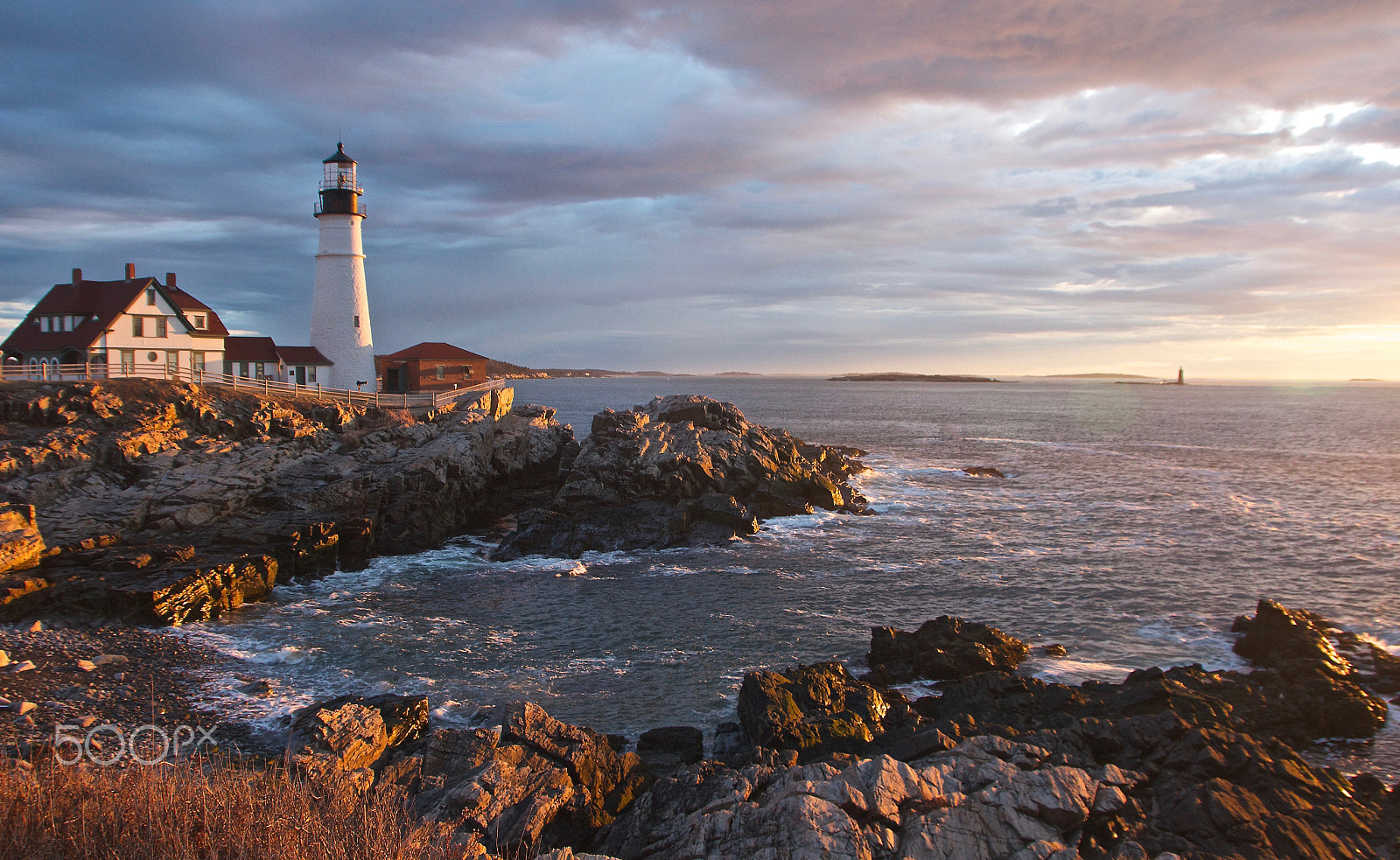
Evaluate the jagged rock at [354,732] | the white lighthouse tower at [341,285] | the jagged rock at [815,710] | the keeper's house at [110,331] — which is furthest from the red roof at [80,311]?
the jagged rock at [815,710]

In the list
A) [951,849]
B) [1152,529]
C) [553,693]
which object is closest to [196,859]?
[951,849]

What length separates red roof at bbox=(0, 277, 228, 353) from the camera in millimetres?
40938

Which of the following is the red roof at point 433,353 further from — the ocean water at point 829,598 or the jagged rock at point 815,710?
the jagged rock at point 815,710

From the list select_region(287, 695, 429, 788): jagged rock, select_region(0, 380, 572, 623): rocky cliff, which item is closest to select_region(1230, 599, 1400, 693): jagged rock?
select_region(287, 695, 429, 788): jagged rock

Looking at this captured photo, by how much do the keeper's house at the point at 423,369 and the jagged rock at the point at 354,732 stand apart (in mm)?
44470

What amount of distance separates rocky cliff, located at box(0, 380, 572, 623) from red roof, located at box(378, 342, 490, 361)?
678 inches

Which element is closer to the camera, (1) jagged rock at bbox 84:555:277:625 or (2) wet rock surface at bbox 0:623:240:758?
(2) wet rock surface at bbox 0:623:240:758

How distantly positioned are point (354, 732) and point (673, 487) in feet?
66.1

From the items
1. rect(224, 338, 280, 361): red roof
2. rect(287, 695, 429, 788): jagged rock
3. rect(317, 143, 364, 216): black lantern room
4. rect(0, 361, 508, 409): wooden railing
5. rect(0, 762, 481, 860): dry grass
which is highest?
rect(317, 143, 364, 216): black lantern room

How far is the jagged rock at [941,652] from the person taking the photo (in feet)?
52.7

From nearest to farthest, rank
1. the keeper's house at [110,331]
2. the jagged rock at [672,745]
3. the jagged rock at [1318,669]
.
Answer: the jagged rock at [672,745] < the jagged rock at [1318,669] < the keeper's house at [110,331]

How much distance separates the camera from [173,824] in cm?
607

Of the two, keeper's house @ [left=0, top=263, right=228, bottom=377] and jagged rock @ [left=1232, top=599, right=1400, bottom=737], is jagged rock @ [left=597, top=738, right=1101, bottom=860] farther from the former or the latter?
keeper's house @ [left=0, top=263, right=228, bottom=377]

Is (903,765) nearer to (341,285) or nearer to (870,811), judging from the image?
(870,811)
